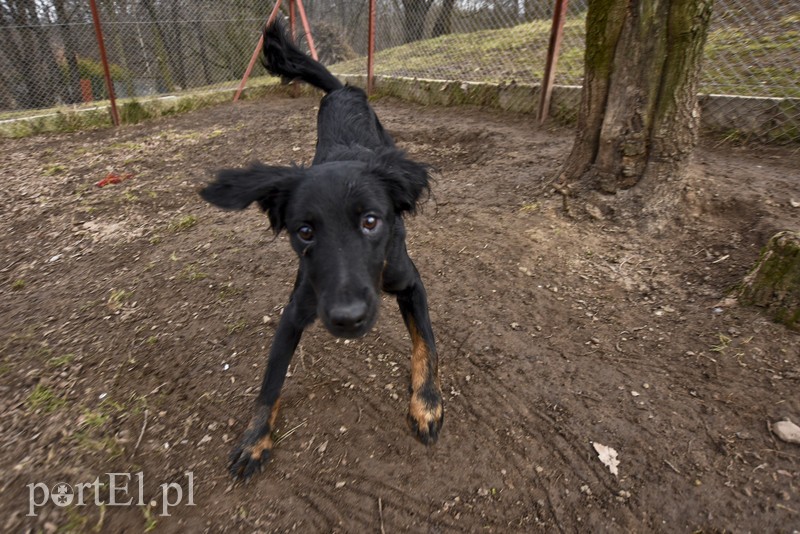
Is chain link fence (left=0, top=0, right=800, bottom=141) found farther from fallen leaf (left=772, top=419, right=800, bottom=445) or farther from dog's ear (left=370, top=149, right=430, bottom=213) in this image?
dog's ear (left=370, top=149, right=430, bottom=213)

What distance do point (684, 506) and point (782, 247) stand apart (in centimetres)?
148

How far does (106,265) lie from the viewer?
13.6 feet

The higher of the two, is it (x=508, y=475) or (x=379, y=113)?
(x=379, y=113)

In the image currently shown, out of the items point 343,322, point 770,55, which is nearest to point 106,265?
point 343,322

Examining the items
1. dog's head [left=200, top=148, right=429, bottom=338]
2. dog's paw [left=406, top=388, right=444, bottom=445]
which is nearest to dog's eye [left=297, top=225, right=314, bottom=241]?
dog's head [left=200, top=148, right=429, bottom=338]

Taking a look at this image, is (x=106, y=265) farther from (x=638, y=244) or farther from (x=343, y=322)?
(x=638, y=244)

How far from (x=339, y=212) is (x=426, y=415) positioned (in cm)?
110

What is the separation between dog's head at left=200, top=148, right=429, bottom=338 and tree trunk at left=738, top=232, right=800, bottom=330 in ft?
6.32

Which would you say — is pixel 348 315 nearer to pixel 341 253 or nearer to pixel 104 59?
pixel 341 253

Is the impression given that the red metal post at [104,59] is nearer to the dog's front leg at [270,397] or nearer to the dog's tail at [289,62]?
the dog's tail at [289,62]

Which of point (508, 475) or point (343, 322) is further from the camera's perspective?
point (508, 475)

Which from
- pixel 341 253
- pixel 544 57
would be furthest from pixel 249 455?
pixel 544 57

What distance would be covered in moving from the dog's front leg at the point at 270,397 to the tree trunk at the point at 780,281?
8.15 feet

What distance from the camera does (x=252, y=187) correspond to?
226cm
